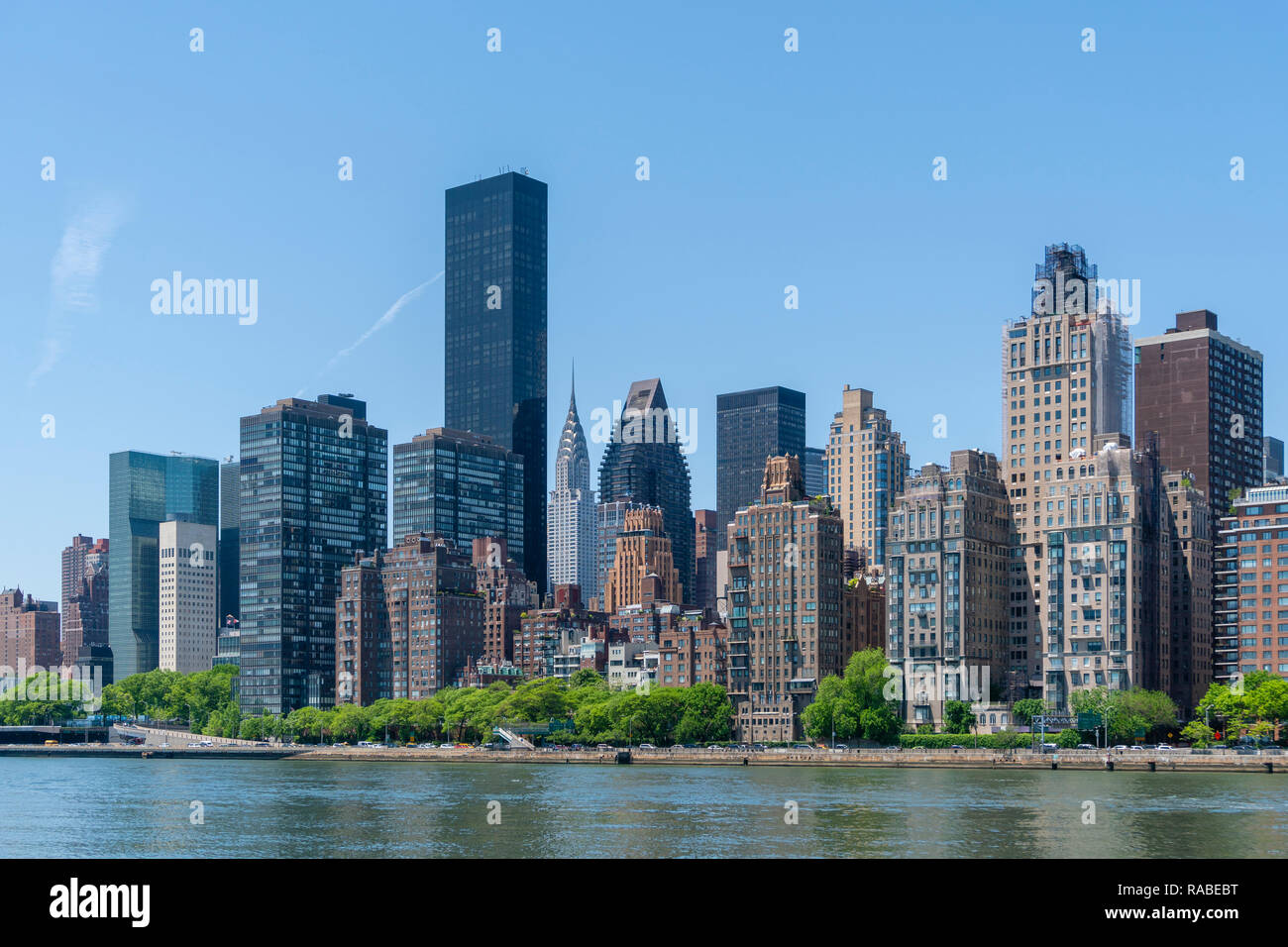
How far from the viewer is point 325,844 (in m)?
74.2

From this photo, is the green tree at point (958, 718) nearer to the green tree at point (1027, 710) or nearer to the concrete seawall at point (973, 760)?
the green tree at point (1027, 710)

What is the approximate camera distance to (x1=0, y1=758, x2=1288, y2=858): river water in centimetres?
7206

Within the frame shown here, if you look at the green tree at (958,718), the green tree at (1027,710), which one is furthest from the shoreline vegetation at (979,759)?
the green tree at (1027,710)

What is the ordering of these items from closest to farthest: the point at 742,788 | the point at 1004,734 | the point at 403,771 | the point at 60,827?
the point at 60,827 < the point at 742,788 < the point at 403,771 < the point at 1004,734

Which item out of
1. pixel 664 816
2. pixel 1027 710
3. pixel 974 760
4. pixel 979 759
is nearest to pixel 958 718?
pixel 1027 710

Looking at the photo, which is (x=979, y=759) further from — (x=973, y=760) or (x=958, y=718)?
(x=958, y=718)

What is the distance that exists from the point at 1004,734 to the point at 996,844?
11522 centimetres

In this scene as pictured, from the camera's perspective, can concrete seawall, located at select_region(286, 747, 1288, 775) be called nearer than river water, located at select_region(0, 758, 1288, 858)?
No

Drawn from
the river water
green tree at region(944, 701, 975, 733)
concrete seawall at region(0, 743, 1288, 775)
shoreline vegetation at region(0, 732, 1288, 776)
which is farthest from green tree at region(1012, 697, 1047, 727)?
the river water

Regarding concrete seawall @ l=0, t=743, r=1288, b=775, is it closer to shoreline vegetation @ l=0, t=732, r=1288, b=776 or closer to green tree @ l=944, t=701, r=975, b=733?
shoreline vegetation @ l=0, t=732, r=1288, b=776

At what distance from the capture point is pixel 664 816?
90.3m
